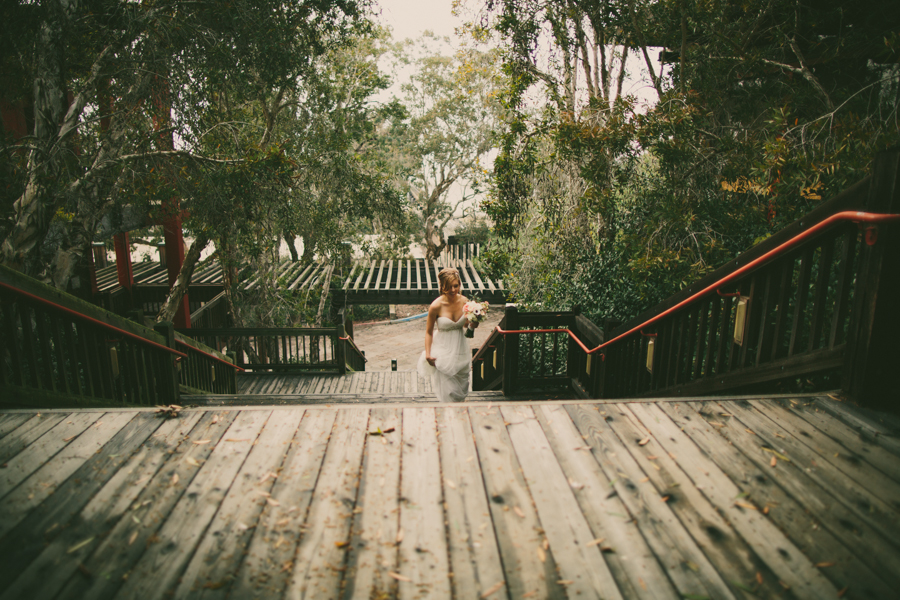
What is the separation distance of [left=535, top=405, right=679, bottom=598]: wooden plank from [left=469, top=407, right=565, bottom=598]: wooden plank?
22 centimetres

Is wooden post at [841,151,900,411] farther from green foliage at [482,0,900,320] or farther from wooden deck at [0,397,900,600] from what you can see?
green foliage at [482,0,900,320]

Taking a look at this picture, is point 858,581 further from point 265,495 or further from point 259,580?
point 265,495

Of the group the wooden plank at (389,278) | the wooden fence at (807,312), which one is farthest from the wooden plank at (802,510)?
the wooden plank at (389,278)

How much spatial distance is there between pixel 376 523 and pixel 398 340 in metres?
17.8

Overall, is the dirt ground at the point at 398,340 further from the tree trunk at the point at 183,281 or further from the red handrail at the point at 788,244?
the red handrail at the point at 788,244

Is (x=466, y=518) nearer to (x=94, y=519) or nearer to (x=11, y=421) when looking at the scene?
(x=94, y=519)

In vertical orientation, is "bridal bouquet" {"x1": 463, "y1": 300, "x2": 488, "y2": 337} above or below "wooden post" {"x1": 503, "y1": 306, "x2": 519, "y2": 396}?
above

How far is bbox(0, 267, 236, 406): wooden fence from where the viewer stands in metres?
2.95

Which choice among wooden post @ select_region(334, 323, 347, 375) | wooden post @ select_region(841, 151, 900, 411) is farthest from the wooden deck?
wooden post @ select_region(334, 323, 347, 375)

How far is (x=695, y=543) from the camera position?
6.02ft

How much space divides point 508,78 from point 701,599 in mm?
7331

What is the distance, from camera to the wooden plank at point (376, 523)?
5.48ft

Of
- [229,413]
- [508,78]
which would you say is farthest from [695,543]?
[508,78]

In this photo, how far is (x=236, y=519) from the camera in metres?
1.98
